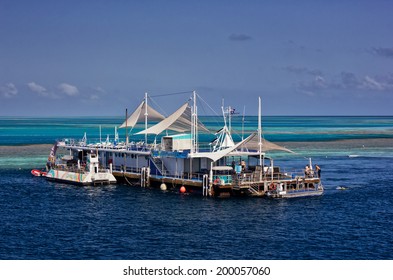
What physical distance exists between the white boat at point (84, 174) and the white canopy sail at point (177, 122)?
22.5 feet

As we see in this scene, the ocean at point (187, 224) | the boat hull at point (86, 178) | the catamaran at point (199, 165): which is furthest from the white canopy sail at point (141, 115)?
the ocean at point (187, 224)

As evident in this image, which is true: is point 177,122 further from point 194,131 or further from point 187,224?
point 187,224

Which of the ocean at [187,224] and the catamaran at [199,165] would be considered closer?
the ocean at [187,224]

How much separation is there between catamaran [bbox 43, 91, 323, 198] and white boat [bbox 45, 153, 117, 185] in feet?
4.08

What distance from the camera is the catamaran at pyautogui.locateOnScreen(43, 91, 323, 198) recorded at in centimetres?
6134

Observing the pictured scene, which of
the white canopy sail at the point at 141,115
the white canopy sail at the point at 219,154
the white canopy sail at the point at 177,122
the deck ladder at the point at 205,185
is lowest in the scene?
the deck ladder at the point at 205,185

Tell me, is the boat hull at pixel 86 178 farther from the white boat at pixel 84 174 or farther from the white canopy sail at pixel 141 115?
the white canopy sail at pixel 141 115

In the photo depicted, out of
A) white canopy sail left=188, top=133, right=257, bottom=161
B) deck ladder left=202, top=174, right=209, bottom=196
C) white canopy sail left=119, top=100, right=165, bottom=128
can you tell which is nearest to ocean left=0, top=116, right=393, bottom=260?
deck ladder left=202, top=174, right=209, bottom=196

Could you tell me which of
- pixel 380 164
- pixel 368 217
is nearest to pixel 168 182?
pixel 368 217

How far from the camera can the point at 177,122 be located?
252ft

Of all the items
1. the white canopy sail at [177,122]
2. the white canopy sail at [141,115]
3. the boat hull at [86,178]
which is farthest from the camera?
the white canopy sail at [141,115]

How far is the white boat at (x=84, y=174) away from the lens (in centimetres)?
7156

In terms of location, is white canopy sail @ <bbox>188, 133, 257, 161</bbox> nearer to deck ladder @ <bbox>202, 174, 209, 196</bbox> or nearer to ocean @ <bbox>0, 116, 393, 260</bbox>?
deck ladder @ <bbox>202, 174, 209, 196</bbox>

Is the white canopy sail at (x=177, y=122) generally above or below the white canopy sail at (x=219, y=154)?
above
